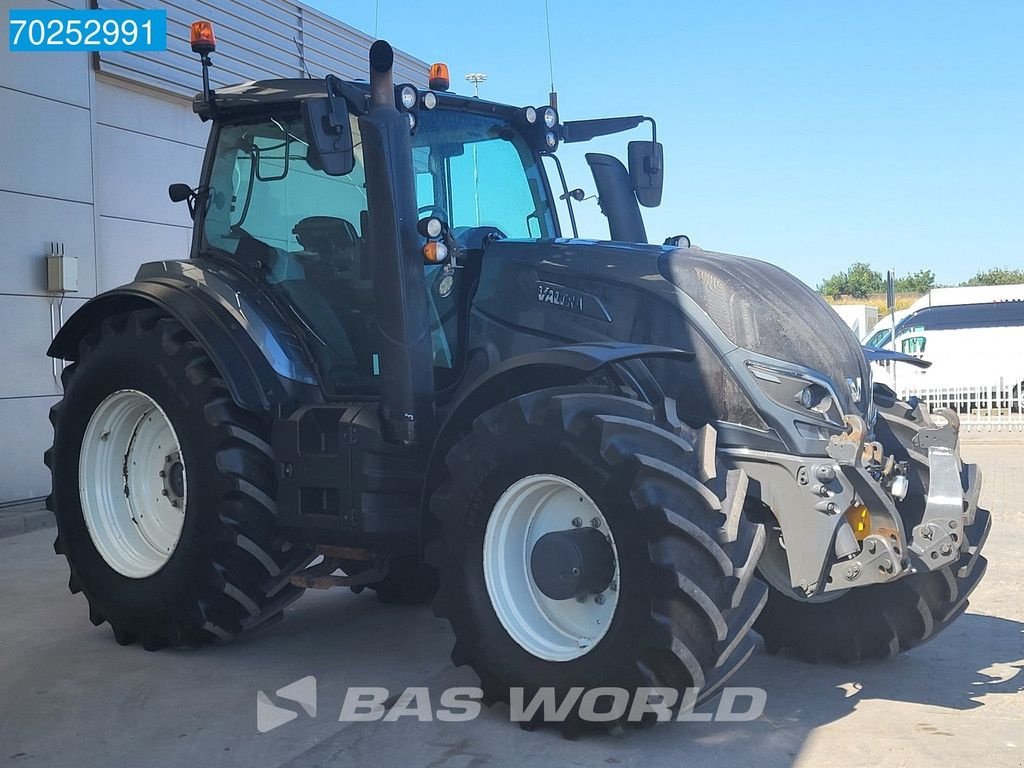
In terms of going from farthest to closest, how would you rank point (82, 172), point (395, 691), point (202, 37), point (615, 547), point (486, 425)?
point (82, 172)
point (202, 37)
point (395, 691)
point (486, 425)
point (615, 547)

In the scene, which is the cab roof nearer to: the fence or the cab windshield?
the cab windshield

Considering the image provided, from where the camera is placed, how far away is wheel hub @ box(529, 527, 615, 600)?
426cm

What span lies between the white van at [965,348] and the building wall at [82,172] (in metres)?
12.6

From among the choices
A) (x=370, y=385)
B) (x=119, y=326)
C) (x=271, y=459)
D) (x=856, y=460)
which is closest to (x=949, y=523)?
(x=856, y=460)

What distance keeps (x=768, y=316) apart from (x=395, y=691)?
2.18 meters

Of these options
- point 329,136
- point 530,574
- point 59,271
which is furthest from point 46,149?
point 530,574

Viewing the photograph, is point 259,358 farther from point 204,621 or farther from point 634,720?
point 634,720

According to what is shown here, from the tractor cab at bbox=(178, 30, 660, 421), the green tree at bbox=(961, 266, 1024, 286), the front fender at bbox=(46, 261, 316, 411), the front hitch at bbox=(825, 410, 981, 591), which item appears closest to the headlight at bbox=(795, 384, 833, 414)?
the front hitch at bbox=(825, 410, 981, 591)

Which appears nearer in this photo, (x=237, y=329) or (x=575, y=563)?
(x=575, y=563)

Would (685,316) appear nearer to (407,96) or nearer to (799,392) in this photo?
(799,392)

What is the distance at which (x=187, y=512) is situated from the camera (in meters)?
5.36

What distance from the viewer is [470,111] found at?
18.7 ft

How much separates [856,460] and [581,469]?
3.28 ft

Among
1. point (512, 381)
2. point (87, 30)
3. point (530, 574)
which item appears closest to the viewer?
point (530, 574)
